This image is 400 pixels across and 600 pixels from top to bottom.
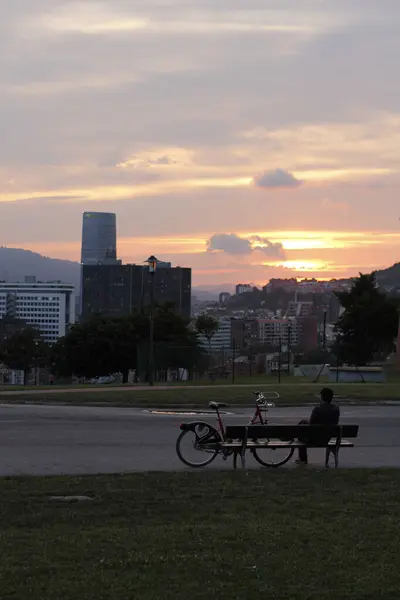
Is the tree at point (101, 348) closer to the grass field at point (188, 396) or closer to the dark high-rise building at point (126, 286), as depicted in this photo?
the grass field at point (188, 396)

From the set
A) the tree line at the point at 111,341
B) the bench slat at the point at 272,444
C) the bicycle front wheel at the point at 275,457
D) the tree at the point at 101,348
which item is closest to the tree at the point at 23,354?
the tree line at the point at 111,341

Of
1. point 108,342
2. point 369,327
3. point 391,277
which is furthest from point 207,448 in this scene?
point 391,277

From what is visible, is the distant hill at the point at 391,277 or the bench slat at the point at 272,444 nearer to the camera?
the bench slat at the point at 272,444

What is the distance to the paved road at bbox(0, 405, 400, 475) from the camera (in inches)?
550

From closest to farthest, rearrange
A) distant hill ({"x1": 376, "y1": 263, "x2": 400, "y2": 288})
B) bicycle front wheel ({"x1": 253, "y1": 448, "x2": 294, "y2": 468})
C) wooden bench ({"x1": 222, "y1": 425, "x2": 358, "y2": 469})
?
Answer: 1. wooden bench ({"x1": 222, "y1": 425, "x2": 358, "y2": 469})
2. bicycle front wheel ({"x1": 253, "y1": 448, "x2": 294, "y2": 468})
3. distant hill ({"x1": 376, "y1": 263, "x2": 400, "y2": 288})

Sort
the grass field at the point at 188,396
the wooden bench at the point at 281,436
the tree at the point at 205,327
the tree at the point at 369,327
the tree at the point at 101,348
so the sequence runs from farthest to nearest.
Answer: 1. the tree at the point at 369,327
2. the tree at the point at 205,327
3. the tree at the point at 101,348
4. the grass field at the point at 188,396
5. the wooden bench at the point at 281,436

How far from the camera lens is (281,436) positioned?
13656mm

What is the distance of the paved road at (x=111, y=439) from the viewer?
45.8 ft

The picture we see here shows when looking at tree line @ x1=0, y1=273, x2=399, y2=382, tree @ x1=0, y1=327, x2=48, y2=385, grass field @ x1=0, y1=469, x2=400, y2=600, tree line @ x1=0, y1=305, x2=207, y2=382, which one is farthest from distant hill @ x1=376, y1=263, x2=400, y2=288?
grass field @ x1=0, y1=469, x2=400, y2=600

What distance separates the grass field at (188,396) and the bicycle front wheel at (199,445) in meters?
11.8

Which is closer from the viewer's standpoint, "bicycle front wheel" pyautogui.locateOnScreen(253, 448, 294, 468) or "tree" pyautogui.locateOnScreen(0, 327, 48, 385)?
"bicycle front wheel" pyautogui.locateOnScreen(253, 448, 294, 468)

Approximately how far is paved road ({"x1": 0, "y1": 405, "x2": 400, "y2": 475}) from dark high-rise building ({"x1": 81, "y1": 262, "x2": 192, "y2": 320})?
132832 mm

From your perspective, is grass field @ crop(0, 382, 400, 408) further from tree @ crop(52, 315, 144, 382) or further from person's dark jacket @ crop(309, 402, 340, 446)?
tree @ crop(52, 315, 144, 382)

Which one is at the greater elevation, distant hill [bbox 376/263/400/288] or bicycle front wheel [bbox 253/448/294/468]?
distant hill [bbox 376/263/400/288]
